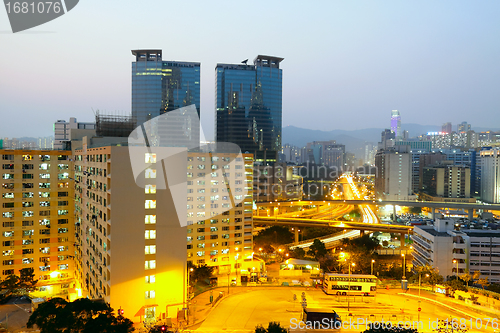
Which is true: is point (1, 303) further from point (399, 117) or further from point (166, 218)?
point (399, 117)

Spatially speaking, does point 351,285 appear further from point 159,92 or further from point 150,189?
point 159,92

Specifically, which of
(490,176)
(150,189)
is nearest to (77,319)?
(150,189)

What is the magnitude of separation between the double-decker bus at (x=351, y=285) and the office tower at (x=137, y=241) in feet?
14.7

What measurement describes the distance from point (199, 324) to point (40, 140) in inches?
1327

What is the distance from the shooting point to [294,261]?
1582cm

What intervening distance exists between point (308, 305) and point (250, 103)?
3268 cm

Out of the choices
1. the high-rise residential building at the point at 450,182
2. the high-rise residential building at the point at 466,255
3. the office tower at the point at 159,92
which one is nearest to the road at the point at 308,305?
the high-rise residential building at the point at 466,255

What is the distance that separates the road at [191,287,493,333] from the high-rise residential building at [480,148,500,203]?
1606 inches

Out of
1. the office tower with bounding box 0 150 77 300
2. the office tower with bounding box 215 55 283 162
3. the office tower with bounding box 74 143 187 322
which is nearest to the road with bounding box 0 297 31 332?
the office tower with bounding box 74 143 187 322

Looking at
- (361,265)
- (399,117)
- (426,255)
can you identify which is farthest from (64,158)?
(399,117)

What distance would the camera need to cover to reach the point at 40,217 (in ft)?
42.2

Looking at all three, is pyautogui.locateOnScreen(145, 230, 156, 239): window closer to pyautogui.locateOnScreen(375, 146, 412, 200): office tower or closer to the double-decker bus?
the double-decker bus

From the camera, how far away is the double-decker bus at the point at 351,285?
10.7 m

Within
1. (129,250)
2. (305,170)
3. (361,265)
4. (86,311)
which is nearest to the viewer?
(86,311)
